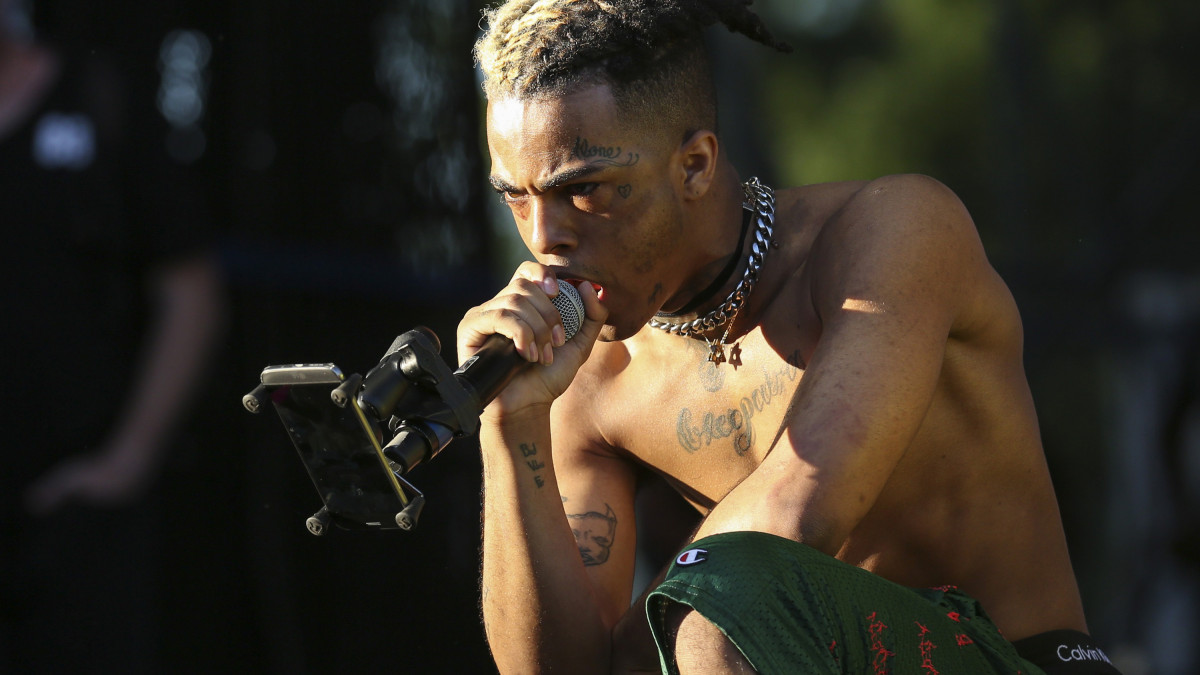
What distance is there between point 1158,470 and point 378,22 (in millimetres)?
4797

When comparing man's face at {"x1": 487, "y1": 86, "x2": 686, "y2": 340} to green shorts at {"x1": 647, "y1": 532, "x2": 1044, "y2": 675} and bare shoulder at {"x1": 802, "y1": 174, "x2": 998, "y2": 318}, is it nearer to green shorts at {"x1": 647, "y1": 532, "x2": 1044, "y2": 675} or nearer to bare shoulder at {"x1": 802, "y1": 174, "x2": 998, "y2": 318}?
bare shoulder at {"x1": 802, "y1": 174, "x2": 998, "y2": 318}

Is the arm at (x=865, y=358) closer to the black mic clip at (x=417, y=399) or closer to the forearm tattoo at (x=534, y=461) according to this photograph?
the forearm tattoo at (x=534, y=461)

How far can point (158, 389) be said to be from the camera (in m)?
3.03

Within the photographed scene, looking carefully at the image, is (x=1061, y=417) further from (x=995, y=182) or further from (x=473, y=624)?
(x=473, y=624)

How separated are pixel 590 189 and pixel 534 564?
2.46 ft

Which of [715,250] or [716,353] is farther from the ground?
[715,250]

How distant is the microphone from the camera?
201 cm

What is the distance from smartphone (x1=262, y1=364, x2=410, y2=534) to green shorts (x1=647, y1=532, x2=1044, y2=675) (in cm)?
42

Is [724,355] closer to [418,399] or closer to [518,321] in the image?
[518,321]

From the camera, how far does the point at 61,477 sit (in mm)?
2934

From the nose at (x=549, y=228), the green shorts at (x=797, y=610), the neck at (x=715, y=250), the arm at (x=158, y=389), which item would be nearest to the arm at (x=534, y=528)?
the nose at (x=549, y=228)

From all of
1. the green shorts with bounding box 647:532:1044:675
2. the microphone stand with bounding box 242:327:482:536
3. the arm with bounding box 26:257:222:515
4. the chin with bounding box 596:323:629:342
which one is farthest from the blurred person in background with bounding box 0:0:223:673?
the green shorts with bounding box 647:532:1044:675

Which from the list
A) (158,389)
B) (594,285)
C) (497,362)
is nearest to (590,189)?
(594,285)

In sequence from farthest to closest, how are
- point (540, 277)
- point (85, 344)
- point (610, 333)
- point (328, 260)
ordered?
point (328, 260), point (85, 344), point (610, 333), point (540, 277)
